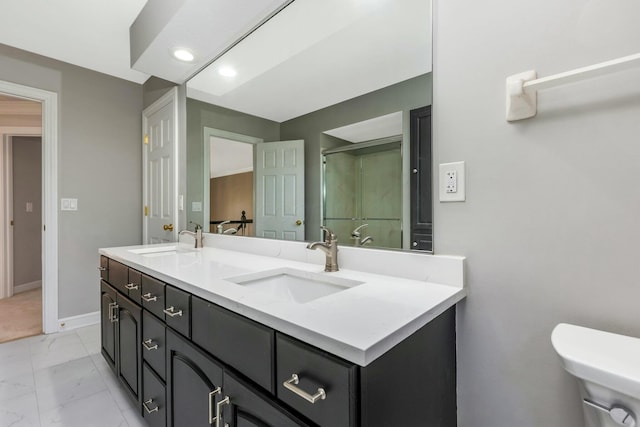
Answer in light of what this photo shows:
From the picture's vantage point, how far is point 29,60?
242 cm

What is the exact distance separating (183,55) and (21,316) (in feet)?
10.1

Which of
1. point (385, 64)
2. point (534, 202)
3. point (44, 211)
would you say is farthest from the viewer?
point (44, 211)

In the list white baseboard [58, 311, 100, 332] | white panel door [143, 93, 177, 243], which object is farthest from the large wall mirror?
white baseboard [58, 311, 100, 332]

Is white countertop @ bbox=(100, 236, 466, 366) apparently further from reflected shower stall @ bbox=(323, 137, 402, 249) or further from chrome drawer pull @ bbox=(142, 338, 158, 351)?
chrome drawer pull @ bbox=(142, 338, 158, 351)

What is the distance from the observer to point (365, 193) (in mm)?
1238

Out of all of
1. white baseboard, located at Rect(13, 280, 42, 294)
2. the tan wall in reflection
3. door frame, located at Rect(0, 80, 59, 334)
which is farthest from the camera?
white baseboard, located at Rect(13, 280, 42, 294)

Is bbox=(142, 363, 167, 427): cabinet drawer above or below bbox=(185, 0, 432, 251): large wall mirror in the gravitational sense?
below

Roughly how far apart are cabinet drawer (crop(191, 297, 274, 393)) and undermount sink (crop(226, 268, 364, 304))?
0.19m

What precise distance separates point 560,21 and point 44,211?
11.5 ft

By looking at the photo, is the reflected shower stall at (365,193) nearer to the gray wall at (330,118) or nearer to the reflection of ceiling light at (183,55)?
the gray wall at (330,118)

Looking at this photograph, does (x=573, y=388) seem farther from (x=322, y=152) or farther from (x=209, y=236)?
(x=209, y=236)

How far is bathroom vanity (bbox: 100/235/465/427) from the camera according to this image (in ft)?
1.93

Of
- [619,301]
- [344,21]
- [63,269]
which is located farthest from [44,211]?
[619,301]

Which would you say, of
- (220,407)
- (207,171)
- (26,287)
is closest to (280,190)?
(207,171)
